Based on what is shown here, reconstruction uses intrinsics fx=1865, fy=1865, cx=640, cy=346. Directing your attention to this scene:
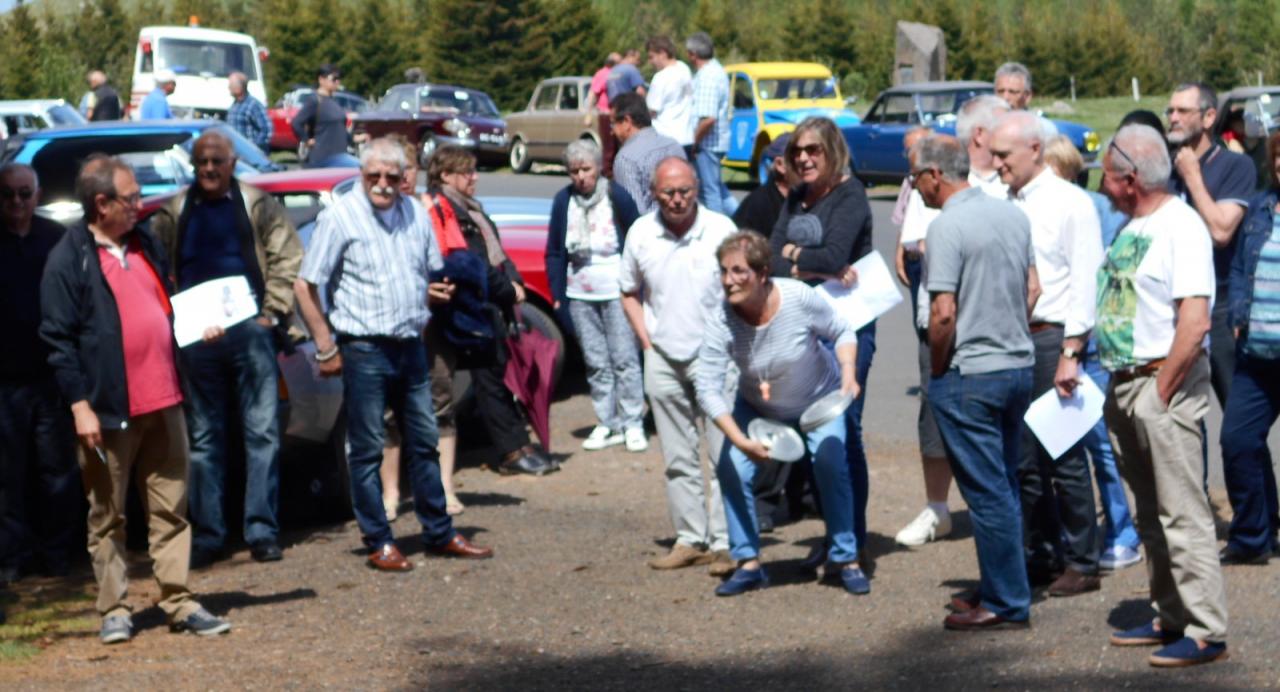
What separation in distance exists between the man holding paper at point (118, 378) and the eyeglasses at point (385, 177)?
117cm

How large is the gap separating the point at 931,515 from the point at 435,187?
135 inches

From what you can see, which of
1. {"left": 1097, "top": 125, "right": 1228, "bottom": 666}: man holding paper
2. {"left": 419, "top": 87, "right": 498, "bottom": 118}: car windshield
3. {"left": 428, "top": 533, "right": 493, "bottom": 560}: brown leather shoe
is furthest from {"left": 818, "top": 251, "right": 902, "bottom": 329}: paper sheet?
{"left": 419, "top": 87, "right": 498, "bottom": 118}: car windshield

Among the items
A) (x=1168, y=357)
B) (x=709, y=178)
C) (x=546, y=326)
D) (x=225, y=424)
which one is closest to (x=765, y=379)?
(x=1168, y=357)

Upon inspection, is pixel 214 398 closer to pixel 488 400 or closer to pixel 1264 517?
pixel 488 400

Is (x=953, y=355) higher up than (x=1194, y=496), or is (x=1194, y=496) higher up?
(x=953, y=355)

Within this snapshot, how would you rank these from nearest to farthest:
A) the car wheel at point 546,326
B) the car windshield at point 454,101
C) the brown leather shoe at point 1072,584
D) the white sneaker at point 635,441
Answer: the brown leather shoe at point 1072,584 → the white sneaker at point 635,441 → the car wheel at point 546,326 → the car windshield at point 454,101

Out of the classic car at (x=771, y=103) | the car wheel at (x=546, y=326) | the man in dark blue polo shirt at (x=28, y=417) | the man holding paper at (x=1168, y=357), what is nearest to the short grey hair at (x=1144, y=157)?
the man holding paper at (x=1168, y=357)

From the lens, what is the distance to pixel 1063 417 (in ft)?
23.2

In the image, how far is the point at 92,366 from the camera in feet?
23.2

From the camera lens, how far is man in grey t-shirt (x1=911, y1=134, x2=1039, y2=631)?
267 inches

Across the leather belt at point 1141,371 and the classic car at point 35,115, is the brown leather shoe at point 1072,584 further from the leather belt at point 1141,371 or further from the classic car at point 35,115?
the classic car at point 35,115

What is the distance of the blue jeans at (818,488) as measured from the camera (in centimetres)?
767

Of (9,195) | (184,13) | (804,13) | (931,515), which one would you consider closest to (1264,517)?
(931,515)

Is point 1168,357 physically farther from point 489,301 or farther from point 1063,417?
point 489,301
